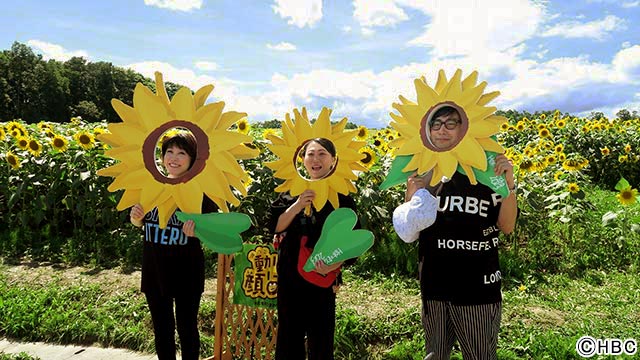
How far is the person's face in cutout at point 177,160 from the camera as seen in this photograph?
2348mm

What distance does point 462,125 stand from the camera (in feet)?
7.04

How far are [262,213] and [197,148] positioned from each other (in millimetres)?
2767

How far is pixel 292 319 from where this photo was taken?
92.6 inches

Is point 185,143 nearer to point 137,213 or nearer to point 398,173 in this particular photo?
point 137,213

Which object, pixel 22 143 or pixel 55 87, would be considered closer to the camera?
pixel 22 143

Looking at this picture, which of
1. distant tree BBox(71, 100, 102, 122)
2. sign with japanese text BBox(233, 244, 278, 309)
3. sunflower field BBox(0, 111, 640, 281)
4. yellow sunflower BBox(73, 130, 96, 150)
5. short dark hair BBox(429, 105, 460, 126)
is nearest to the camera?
short dark hair BBox(429, 105, 460, 126)

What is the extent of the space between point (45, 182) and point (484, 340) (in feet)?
18.0

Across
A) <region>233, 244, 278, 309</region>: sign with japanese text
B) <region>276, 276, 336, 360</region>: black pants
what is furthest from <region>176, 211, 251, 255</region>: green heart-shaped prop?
<region>233, 244, 278, 309</region>: sign with japanese text

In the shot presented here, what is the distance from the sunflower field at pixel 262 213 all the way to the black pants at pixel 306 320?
199 cm

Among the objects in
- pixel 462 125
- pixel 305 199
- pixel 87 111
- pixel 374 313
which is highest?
pixel 87 111

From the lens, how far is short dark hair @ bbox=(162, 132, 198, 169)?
2.35m

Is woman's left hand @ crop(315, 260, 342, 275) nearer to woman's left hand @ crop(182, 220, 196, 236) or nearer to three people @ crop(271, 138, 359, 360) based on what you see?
three people @ crop(271, 138, 359, 360)

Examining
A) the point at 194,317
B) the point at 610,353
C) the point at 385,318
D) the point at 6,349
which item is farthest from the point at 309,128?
the point at 6,349

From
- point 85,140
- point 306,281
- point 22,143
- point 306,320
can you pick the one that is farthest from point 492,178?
point 22,143
